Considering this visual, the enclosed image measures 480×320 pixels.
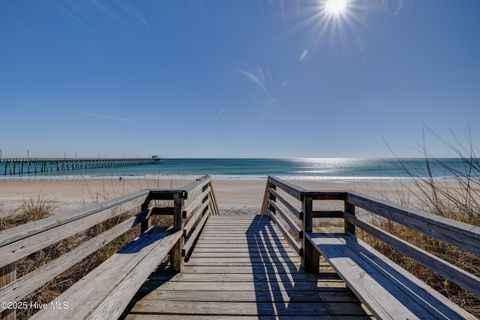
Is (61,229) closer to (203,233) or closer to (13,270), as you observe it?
(13,270)

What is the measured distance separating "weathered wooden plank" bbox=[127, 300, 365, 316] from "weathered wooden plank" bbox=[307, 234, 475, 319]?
398 millimetres

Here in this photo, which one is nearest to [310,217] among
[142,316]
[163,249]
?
[163,249]

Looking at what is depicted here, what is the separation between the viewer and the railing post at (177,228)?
2768mm

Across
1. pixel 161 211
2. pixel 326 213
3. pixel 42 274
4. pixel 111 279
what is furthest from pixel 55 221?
pixel 326 213

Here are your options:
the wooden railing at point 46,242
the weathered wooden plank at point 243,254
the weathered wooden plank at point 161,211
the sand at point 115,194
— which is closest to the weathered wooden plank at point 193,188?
the weathered wooden plank at point 161,211

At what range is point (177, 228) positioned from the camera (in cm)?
288

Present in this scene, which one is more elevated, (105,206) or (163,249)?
(105,206)

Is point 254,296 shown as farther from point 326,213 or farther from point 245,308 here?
point 326,213

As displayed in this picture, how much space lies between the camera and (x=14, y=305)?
4.01 ft

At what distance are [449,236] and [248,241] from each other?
302 cm

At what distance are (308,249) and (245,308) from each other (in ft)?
3.73

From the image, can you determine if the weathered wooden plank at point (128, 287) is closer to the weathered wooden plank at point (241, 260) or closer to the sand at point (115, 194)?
the weathered wooden plank at point (241, 260)

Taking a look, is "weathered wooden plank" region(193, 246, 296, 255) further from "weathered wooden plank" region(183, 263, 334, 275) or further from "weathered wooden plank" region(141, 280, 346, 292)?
"weathered wooden plank" region(141, 280, 346, 292)

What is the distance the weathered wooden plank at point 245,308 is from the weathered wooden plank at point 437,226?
37.4 inches
